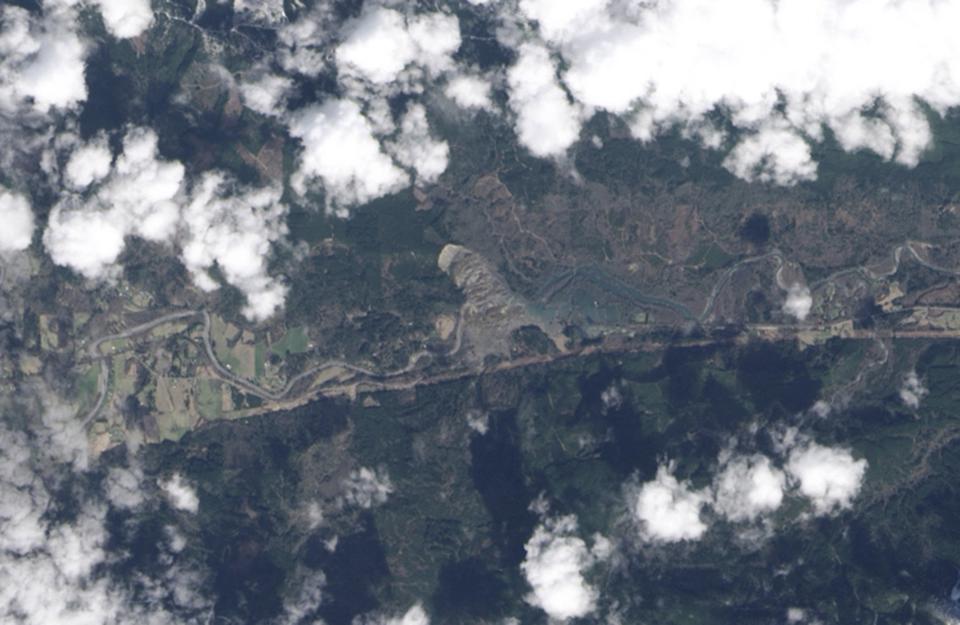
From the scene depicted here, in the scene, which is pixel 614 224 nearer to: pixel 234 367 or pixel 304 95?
pixel 304 95

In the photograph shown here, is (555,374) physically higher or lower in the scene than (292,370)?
higher

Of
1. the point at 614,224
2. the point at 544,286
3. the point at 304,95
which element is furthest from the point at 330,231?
the point at 614,224

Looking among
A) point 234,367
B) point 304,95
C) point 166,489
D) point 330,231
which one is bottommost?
point 166,489

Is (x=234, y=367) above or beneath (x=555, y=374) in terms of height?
beneath

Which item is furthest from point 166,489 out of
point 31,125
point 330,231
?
point 31,125

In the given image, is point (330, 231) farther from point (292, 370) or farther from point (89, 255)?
point (89, 255)

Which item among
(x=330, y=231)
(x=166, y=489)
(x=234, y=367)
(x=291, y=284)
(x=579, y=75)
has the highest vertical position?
(x=579, y=75)
